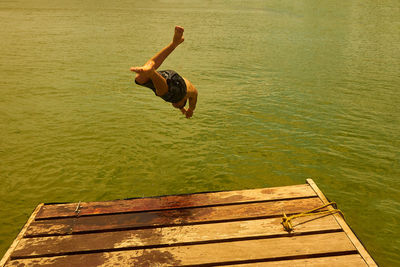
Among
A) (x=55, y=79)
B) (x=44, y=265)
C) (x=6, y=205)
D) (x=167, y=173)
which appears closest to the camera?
(x=44, y=265)

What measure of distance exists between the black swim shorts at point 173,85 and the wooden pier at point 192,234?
7.86ft

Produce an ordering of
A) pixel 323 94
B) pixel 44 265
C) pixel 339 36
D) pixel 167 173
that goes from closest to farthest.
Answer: pixel 44 265 → pixel 167 173 → pixel 323 94 → pixel 339 36

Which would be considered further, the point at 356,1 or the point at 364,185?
the point at 356,1

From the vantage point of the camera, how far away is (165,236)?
242 inches

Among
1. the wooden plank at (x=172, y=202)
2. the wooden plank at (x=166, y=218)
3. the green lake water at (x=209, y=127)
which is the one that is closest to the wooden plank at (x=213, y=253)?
the wooden plank at (x=166, y=218)

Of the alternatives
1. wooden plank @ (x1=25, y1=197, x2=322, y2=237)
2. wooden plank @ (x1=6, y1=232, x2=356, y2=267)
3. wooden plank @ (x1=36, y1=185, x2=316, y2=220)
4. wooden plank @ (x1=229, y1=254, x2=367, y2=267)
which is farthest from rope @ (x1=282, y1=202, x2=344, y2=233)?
wooden plank @ (x1=229, y1=254, x2=367, y2=267)

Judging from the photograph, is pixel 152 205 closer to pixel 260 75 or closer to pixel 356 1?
pixel 260 75

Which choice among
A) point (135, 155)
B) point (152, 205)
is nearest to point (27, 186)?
point (135, 155)

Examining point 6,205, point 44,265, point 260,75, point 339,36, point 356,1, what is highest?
point 356,1

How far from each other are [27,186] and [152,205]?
503 centimetres

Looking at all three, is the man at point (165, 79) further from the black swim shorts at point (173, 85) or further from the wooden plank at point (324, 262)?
the wooden plank at point (324, 262)

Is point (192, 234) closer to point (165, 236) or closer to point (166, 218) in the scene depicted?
point (165, 236)

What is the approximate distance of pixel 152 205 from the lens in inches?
280

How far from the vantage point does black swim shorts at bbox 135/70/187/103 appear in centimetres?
621
